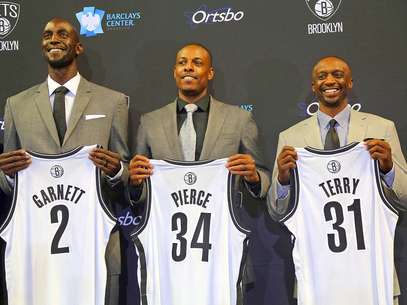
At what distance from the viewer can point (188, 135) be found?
10.0ft

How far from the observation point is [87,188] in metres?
2.81

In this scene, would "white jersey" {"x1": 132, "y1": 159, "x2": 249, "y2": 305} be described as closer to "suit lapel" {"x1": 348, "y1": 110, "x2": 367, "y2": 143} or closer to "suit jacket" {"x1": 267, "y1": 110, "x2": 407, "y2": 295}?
"suit jacket" {"x1": 267, "y1": 110, "x2": 407, "y2": 295}

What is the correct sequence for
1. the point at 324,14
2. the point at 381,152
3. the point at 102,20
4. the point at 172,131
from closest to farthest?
the point at 381,152 < the point at 172,131 < the point at 324,14 < the point at 102,20

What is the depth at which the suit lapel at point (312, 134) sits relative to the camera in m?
3.01

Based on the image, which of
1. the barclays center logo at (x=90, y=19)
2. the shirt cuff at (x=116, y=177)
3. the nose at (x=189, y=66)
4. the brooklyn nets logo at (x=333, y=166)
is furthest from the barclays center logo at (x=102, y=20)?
the brooklyn nets logo at (x=333, y=166)

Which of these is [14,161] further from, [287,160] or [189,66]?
[287,160]

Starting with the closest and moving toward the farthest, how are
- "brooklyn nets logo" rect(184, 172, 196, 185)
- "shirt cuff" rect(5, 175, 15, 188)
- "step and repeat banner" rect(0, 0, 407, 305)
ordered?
1. "brooklyn nets logo" rect(184, 172, 196, 185)
2. "shirt cuff" rect(5, 175, 15, 188)
3. "step and repeat banner" rect(0, 0, 407, 305)

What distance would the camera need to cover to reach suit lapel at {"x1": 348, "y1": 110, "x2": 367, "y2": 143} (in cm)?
299

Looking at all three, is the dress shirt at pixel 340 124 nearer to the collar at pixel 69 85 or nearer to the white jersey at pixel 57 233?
the white jersey at pixel 57 233

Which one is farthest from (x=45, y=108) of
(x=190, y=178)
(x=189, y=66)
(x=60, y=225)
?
(x=190, y=178)

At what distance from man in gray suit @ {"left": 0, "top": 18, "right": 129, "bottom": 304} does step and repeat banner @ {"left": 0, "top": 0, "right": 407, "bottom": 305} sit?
1.46ft

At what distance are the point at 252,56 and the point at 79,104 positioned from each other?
1019 mm

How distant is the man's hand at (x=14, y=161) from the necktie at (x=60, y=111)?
0.25 m

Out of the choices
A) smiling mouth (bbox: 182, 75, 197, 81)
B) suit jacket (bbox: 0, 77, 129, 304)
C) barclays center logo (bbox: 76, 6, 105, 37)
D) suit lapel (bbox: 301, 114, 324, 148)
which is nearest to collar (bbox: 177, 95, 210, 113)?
smiling mouth (bbox: 182, 75, 197, 81)
